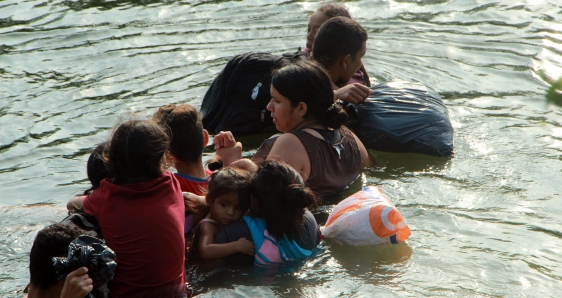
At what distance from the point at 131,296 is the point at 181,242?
14.4 inches

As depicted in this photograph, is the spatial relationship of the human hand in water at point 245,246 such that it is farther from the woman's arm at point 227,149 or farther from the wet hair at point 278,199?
the woman's arm at point 227,149

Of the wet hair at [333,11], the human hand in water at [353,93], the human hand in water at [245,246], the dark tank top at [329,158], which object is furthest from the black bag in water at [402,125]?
the human hand in water at [245,246]

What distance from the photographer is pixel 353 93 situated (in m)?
5.98

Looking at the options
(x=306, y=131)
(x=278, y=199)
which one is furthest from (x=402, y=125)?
(x=278, y=199)

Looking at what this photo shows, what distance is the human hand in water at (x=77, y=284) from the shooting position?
10.8 feet

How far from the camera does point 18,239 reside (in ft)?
15.9

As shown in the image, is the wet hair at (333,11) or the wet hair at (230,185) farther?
the wet hair at (333,11)

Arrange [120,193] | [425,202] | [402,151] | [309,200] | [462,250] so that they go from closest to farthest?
[120,193]
[309,200]
[462,250]
[425,202]
[402,151]

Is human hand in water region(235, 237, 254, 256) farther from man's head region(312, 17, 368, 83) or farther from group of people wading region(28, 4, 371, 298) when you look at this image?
man's head region(312, 17, 368, 83)

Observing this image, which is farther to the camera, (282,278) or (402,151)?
(402,151)

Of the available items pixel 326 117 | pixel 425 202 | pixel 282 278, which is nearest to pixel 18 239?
pixel 282 278

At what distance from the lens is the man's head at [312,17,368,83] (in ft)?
20.0

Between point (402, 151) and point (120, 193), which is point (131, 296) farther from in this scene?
point (402, 151)

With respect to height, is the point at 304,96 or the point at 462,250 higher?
the point at 304,96
